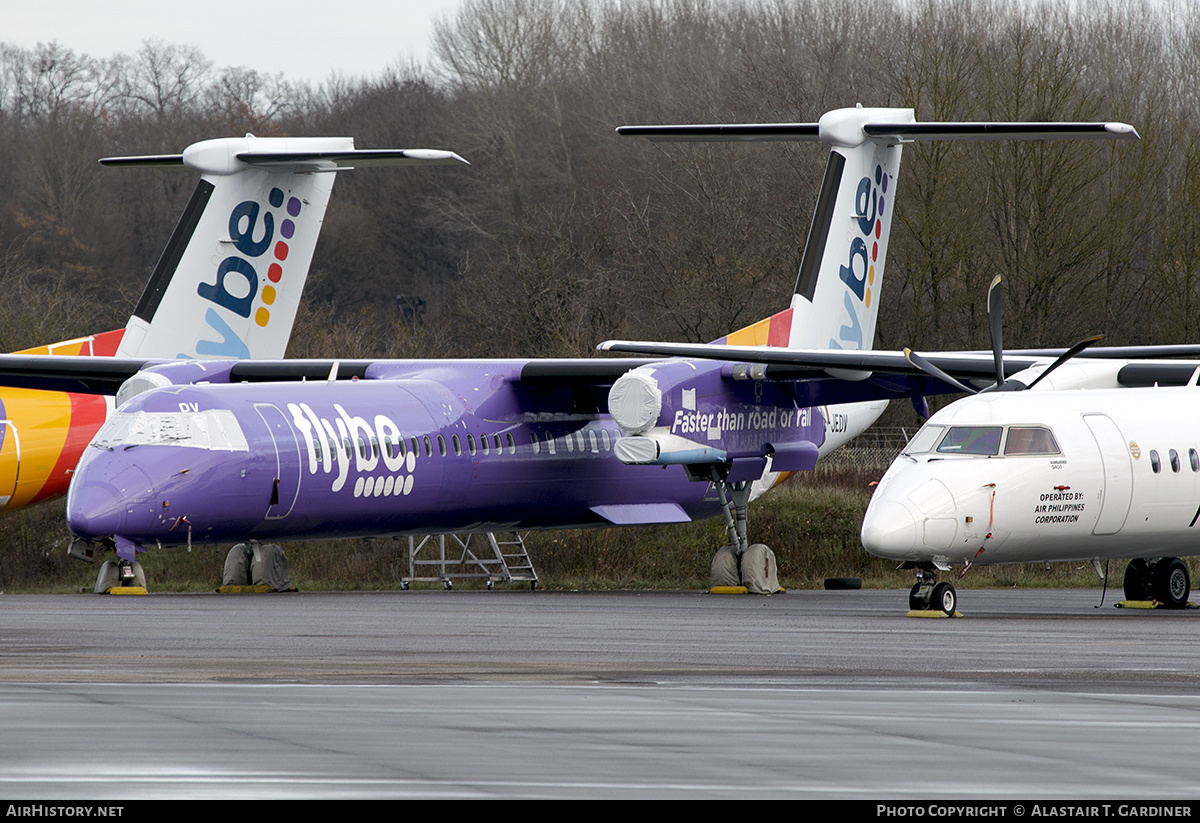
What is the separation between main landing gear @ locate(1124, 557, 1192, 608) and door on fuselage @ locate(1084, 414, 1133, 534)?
210 centimetres

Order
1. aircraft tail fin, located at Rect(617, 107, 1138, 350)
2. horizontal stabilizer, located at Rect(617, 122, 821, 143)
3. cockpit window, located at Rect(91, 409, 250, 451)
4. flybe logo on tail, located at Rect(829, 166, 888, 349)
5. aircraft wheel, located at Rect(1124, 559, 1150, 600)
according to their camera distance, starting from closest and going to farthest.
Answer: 1. cockpit window, located at Rect(91, 409, 250, 451)
2. aircraft wheel, located at Rect(1124, 559, 1150, 600)
3. horizontal stabilizer, located at Rect(617, 122, 821, 143)
4. aircraft tail fin, located at Rect(617, 107, 1138, 350)
5. flybe logo on tail, located at Rect(829, 166, 888, 349)

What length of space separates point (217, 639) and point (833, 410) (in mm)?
15026

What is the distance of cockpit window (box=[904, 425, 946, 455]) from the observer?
16594 mm

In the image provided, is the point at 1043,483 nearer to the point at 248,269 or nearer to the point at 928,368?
the point at 928,368

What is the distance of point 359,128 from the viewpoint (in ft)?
233

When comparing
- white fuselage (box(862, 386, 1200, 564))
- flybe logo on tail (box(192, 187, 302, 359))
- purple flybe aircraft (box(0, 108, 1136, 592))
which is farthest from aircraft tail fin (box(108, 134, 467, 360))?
white fuselage (box(862, 386, 1200, 564))

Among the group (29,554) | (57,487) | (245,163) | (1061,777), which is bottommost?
(29,554)

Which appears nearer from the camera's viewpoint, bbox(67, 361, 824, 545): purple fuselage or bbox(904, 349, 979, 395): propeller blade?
bbox(67, 361, 824, 545): purple fuselage

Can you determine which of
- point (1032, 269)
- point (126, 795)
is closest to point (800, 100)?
point (1032, 269)

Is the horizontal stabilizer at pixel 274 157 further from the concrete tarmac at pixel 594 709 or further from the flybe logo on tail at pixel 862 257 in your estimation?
the concrete tarmac at pixel 594 709

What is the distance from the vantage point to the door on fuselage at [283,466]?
61.0 feet

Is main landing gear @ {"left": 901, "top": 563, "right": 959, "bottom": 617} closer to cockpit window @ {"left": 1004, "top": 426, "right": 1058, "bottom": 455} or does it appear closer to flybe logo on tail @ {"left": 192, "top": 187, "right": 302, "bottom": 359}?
cockpit window @ {"left": 1004, "top": 426, "right": 1058, "bottom": 455}

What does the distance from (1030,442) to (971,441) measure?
1.92 ft

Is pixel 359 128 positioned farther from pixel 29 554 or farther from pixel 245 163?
pixel 245 163
